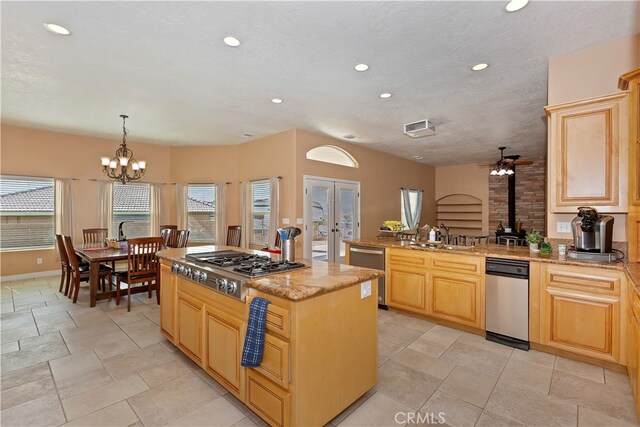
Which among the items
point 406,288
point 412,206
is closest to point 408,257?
point 406,288

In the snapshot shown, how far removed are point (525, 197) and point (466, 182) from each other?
63.8 inches

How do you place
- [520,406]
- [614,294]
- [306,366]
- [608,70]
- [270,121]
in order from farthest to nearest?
[270,121], [608,70], [614,294], [520,406], [306,366]

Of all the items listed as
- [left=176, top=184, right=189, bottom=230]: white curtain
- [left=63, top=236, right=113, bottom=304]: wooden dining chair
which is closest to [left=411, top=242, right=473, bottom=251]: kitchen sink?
Answer: [left=63, top=236, right=113, bottom=304]: wooden dining chair

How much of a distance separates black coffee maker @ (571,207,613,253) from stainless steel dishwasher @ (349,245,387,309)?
6.67 ft

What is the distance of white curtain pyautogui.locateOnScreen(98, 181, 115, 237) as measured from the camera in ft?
20.4

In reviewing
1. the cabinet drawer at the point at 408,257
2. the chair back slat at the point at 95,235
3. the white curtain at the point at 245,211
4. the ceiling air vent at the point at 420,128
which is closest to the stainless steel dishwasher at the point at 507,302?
the cabinet drawer at the point at 408,257

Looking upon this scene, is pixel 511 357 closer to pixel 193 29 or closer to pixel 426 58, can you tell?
pixel 426 58

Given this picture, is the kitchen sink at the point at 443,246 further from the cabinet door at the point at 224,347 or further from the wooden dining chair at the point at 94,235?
the wooden dining chair at the point at 94,235

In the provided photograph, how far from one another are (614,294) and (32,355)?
5.13 meters

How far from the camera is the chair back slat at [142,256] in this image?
3920 millimetres

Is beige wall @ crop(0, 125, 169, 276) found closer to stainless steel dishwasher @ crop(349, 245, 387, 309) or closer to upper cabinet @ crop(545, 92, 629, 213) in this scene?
stainless steel dishwasher @ crop(349, 245, 387, 309)

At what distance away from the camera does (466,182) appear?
937 cm

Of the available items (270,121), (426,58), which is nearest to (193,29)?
(426,58)

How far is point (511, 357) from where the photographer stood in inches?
109
